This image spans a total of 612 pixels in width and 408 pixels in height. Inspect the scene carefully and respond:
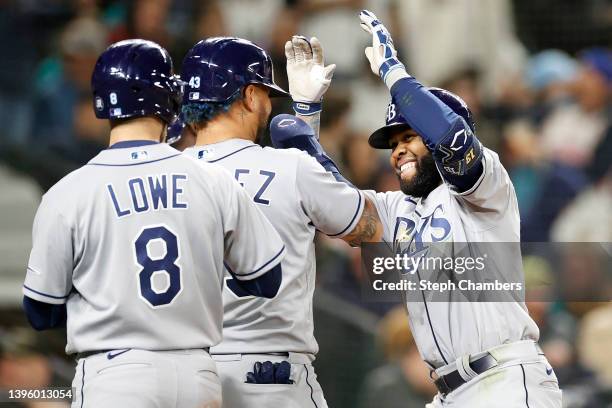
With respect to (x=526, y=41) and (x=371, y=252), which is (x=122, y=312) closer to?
(x=371, y=252)

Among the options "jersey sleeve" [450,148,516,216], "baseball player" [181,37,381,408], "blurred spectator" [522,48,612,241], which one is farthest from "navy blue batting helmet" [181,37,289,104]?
"blurred spectator" [522,48,612,241]

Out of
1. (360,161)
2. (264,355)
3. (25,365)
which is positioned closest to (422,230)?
(264,355)

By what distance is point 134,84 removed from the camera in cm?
272

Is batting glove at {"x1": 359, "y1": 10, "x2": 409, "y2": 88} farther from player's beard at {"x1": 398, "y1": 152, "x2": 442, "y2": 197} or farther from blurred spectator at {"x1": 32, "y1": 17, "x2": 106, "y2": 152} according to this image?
blurred spectator at {"x1": 32, "y1": 17, "x2": 106, "y2": 152}

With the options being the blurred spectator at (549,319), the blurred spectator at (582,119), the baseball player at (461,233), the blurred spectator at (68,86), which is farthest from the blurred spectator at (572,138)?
the baseball player at (461,233)

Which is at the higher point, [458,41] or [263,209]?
[458,41]

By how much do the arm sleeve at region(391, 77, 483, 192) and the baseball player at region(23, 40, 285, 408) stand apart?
59cm

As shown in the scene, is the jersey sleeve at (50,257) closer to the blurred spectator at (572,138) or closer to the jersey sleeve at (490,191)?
the jersey sleeve at (490,191)

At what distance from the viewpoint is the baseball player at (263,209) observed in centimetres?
300

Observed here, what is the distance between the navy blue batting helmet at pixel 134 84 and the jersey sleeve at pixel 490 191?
34.7 inches

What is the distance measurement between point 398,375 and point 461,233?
8.93ft

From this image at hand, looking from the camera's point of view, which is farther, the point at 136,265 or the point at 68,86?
the point at 68,86

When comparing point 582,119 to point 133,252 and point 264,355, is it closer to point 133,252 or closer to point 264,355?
point 264,355

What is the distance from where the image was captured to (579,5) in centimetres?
675
